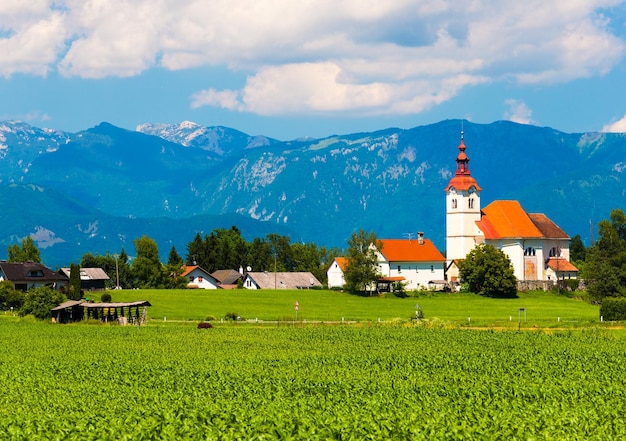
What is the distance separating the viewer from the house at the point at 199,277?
174 metres

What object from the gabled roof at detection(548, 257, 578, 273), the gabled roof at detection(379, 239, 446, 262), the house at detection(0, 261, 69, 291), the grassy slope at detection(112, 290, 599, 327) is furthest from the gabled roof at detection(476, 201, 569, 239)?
the house at detection(0, 261, 69, 291)

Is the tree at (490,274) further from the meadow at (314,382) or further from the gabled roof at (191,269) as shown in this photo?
the gabled roof at (191,269)

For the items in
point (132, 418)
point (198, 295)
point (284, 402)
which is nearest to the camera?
point (132, 418)

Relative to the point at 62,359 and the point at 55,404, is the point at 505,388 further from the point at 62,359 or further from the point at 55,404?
the point at 62,359

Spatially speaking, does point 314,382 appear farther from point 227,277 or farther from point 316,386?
point 227,277

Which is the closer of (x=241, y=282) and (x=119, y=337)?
(x=119, y=337)

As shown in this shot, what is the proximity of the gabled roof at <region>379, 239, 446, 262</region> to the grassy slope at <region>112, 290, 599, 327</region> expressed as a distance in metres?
18.4

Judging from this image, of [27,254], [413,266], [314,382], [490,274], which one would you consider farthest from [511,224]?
[314,382]

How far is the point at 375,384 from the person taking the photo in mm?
41312

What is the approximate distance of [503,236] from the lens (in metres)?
149

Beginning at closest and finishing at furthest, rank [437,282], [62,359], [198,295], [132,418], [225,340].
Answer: [132,418], [62,359], [225,340], [198,295], [437,282]

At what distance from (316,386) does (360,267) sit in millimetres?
91949

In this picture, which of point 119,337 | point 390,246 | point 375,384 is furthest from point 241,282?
point 375,384

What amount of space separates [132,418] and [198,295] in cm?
9506
